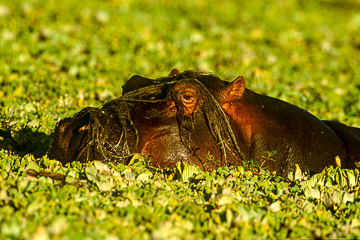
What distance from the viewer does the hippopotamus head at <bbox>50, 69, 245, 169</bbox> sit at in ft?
13.8

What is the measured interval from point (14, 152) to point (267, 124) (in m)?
2.17

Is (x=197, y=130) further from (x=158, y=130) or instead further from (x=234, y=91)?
(x=234, y=91)

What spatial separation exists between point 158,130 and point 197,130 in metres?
0.30

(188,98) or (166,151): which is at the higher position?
(188,98)

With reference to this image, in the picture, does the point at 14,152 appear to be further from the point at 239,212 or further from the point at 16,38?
the point at 16,38

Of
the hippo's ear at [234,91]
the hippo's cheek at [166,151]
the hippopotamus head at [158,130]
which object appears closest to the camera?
the hippopotamus head at [158,130]

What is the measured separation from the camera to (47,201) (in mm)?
3449

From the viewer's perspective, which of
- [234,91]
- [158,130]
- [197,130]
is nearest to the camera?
[158,130]

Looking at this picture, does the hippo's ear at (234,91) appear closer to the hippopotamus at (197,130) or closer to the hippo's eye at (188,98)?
the hippopotamus at (197,130)

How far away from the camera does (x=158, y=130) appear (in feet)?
14.1

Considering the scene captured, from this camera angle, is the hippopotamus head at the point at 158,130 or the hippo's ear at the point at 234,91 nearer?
the hippopotamus head at the point at 158,130

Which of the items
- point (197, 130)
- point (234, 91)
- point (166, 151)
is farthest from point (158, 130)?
point (234, 91)

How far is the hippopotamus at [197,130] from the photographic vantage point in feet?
13.8

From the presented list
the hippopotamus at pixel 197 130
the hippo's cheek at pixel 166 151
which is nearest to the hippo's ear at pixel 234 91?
the hippopotamus at pixel 197 130
